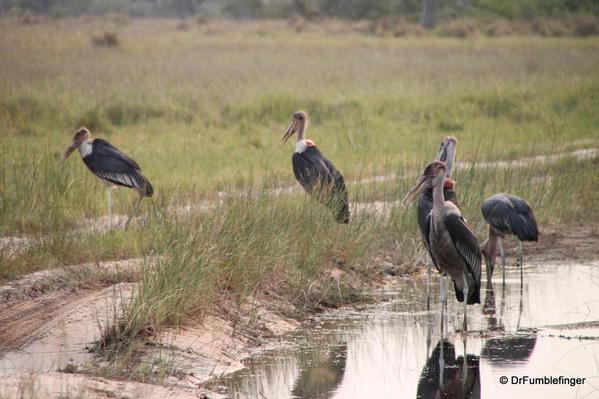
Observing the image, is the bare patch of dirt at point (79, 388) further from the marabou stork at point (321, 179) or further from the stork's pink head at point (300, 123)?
the stork's pink head at point (300, 123)

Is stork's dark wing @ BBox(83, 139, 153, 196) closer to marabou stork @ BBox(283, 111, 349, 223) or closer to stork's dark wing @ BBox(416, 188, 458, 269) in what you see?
marabou stork @ BBox(283, 111, 349, 223)

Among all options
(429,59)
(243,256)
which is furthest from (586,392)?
(429,59)

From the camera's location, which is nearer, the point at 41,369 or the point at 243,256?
the point at 41,369

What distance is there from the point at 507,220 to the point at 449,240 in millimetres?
1096

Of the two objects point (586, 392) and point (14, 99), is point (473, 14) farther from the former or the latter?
point (586, 392)

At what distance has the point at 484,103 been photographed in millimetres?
17422

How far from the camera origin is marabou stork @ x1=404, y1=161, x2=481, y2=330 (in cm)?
617

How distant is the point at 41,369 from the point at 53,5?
5604cm

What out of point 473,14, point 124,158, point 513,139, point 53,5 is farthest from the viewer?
point 53,5

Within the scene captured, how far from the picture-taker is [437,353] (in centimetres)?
578

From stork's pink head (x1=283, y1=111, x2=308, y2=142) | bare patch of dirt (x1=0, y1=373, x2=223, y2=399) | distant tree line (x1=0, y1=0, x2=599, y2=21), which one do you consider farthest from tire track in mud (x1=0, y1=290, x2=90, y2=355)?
distant tree line (x1=0, y1=0, x2=599, y2=21)

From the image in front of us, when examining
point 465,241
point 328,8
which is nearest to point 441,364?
point 465,241

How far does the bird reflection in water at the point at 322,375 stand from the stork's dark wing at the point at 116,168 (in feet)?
11.6

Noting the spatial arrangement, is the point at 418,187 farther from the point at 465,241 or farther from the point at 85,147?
the point at 85,147
